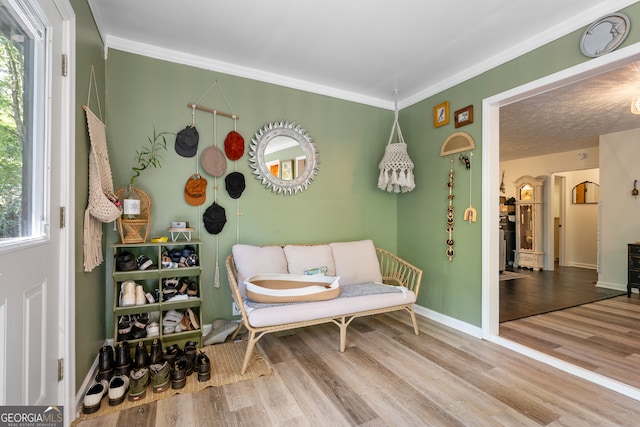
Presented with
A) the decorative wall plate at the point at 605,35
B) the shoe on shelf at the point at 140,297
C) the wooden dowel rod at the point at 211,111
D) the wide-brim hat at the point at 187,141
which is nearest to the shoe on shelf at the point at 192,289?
the shoe on shelf at the point at 140,297

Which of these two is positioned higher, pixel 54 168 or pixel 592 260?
pixel 54 168

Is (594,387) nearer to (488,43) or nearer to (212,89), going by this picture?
(488,43)

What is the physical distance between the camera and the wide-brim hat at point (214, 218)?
2719 mm

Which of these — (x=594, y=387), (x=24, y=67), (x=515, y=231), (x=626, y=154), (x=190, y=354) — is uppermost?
(x=626, y=154)

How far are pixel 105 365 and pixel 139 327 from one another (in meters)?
0.34

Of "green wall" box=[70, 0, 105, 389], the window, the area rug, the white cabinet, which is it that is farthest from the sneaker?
the white cabinet

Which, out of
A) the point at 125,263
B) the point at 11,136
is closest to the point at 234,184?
the point at 125,263

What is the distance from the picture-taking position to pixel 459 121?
299 cm

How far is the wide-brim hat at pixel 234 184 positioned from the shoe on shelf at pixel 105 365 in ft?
4.95

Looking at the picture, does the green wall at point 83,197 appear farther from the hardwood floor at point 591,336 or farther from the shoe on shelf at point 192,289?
the hardwood floor at point 591,336

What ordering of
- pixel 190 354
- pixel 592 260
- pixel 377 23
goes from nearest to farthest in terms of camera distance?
1. pixel 190 354
2. pixel 377 23
3. pixel 592 260

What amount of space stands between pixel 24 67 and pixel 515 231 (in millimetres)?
8304

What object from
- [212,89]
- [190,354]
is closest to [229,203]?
[212,89]

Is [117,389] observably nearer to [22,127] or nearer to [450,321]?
[22,127]
